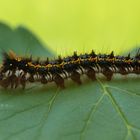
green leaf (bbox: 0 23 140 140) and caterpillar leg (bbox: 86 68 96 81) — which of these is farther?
caterpillar leg (bbox: 86 68 96 81)

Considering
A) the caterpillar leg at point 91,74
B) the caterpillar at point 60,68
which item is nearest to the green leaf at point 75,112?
the caterpillar leg at point 91,74

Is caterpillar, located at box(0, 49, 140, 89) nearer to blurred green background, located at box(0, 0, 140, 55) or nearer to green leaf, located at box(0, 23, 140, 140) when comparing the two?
green leaf, located at box(0, 23, 140, 140)

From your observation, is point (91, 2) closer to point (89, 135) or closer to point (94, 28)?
point (94, 28)

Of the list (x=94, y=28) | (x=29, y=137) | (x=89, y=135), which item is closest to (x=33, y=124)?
(x=29, y=137)

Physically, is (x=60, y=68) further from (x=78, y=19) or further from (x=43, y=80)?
(x=78, y=19)

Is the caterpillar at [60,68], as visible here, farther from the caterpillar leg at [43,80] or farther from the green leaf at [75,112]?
the green leaf at [75,112]

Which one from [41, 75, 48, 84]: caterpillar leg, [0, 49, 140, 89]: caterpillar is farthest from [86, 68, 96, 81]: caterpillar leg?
[41, 75, 48, 84]: caterpillar leg

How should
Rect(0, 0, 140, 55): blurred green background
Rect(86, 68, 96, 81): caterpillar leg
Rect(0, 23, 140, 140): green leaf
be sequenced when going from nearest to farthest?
Rect(0, 23, 140, 140): green leaf < Rect(86, 68, 96, 81): caterpillar leg < Rect(0, 0, 140, 55): blurred green background

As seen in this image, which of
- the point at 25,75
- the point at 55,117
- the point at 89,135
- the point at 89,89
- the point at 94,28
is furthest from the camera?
the point at 94,28
